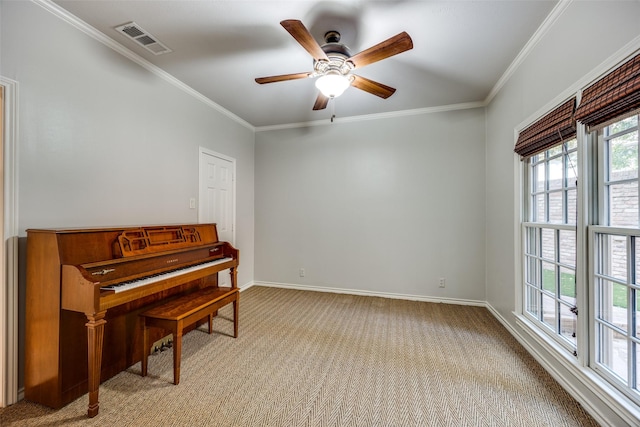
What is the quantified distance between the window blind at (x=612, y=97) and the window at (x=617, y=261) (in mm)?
130

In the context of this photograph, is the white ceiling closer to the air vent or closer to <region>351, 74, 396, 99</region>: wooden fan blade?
the air vent

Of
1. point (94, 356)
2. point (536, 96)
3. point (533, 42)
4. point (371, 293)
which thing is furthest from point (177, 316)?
point (533, 42)

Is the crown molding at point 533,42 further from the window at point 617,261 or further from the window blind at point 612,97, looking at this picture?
the window at point 617,261

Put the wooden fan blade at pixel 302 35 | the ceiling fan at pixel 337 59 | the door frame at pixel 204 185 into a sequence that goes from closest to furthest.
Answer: the wooden fan blade at pixel 302 35 < the ceiling fan at pixel 337 59 < the door frame at pixel 204 185

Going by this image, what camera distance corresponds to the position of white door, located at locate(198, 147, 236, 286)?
10.7 ft

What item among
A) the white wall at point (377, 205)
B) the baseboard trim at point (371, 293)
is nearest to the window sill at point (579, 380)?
the baseboard trim at point (371, 293)

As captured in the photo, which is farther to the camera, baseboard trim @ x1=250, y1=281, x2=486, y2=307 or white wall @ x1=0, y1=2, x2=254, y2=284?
A: baseboard trim @ x1=250, y1=281, x2=486, y2=307

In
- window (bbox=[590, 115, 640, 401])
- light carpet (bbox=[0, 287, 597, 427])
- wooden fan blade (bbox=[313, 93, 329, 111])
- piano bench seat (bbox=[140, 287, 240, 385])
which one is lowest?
light carpet (bbox=[0, 287, 597, 427])

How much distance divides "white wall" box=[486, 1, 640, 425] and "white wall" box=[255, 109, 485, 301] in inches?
10.5

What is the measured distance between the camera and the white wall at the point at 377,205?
3420 mm

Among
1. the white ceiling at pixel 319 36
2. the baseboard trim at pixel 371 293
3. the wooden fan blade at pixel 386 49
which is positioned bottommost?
the baseboard trim at pixel 371 293

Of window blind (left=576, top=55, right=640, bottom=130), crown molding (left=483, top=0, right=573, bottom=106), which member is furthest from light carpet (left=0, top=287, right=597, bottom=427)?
crown molding (left=483, top=0, right=573, bottom=106)

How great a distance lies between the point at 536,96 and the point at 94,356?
363cm

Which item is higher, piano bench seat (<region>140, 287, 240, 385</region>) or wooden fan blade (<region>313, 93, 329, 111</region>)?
wooden fan blade (<region>313, 93, 329, 111</region>)
